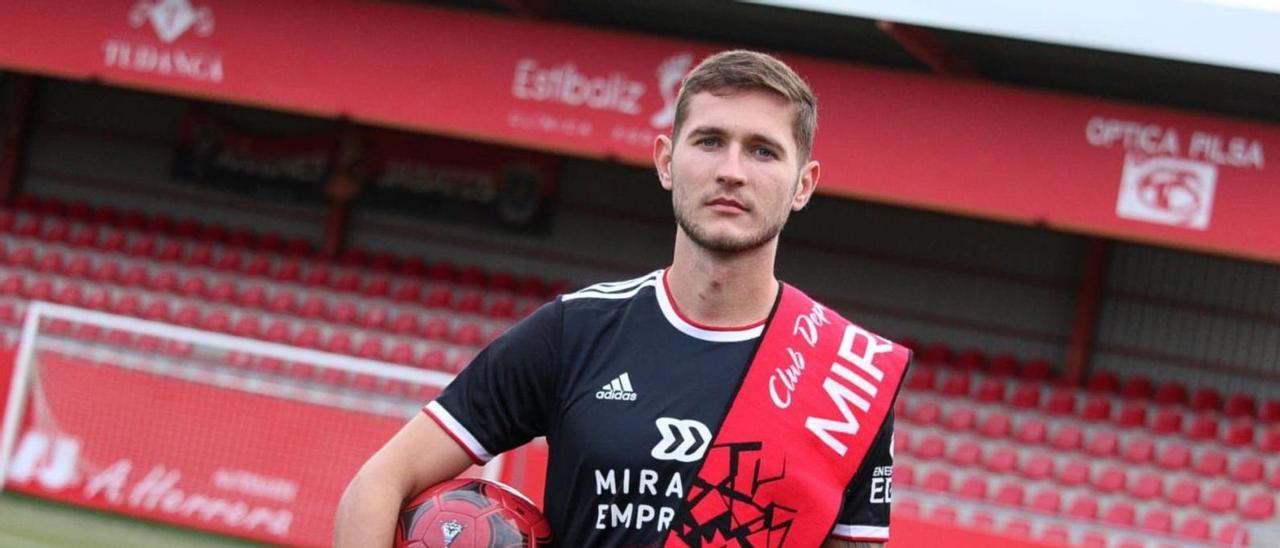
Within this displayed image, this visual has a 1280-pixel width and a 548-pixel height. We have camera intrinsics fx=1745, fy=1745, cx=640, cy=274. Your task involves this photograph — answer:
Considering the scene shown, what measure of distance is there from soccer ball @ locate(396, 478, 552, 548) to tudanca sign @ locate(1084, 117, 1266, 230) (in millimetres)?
10473

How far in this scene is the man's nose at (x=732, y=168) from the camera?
2572 mm

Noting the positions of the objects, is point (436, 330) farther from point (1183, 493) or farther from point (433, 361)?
point (1183, 493)

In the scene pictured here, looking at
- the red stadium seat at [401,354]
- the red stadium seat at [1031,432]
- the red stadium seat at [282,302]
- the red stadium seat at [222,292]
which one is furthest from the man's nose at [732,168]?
the red stadium seat at [222,292]

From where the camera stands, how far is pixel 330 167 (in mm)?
18422

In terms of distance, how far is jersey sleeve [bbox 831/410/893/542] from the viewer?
9.09 feet

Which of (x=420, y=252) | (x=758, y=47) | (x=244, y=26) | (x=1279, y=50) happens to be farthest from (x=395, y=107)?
(x=1279, y=50)

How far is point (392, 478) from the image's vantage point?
2.64 m

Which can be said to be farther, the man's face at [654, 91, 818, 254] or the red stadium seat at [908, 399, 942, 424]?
the red stadium seat at [908, 399, 942, 424]

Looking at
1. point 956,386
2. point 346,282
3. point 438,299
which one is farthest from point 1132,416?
point 346,282

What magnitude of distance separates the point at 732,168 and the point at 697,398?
37 cm

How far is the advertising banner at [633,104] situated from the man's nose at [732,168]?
10.3 meters

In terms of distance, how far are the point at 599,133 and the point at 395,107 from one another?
5.60 feet

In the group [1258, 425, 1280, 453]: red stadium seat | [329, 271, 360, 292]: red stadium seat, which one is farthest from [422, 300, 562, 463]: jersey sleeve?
[329, 271, 360, 292]: red stadium seat

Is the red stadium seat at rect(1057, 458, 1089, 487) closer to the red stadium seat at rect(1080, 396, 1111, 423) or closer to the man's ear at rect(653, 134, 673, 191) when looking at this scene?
the red stadium seat at rect(1080, 396, 1111, 423)
